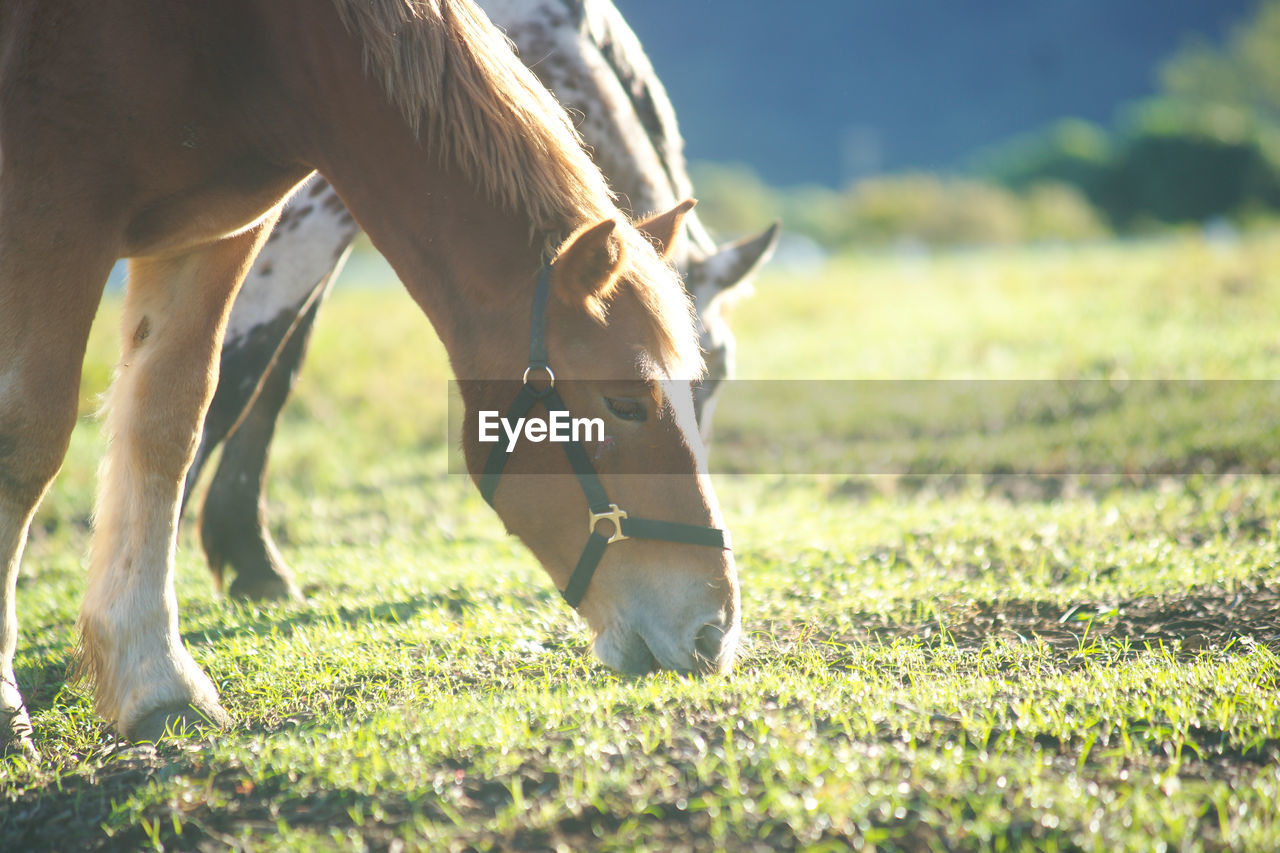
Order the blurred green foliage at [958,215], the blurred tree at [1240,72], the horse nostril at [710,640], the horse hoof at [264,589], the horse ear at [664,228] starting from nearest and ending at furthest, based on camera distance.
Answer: the horse nostril at [710,640]
the horse ear at [664,228]
the horse hoof at [264,589]
the blurred green foliage at [958,215]
the blurred tree at [1240,72]

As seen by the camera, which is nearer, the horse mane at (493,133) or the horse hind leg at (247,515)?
the horse mane at (493,133)

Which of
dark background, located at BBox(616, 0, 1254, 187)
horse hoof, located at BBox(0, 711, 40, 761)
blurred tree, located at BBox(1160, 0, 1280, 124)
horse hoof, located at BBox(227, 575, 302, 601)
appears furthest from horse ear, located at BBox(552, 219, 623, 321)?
dark background, located at BBox(616, 0, 1254, 187)

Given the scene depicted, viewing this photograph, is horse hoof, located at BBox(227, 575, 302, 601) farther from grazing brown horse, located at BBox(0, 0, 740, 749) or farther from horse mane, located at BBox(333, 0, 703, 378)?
horse mane, located at BBox(333, 0, 703, 378)

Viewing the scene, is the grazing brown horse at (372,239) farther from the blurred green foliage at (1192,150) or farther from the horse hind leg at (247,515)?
the blurred green foliage at (1192,150)

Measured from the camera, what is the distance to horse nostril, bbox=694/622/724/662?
2.49 meters

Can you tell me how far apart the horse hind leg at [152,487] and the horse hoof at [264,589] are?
119 cm

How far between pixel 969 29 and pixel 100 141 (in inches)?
4091

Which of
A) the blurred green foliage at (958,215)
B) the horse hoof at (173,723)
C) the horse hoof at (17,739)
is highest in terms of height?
the blurred green foliage at (958,215)

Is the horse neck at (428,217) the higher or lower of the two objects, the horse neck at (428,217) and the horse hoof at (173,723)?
the higher

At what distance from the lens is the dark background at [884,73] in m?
81.8

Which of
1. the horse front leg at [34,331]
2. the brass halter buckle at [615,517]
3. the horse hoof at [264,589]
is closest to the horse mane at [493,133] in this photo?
the brass halter buckle at [615,517]

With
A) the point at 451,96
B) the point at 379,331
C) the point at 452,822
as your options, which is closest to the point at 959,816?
the point at 452,822

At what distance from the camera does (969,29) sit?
93.0 metres

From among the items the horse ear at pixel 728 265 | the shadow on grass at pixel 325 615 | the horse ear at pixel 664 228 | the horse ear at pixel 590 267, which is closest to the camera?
the horse ear at pixel 590 267
